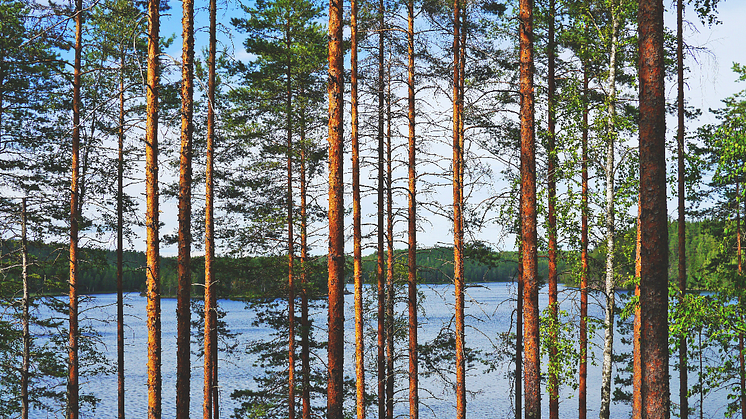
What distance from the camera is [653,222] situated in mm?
5926

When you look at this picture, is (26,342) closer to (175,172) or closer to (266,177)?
(175,172)

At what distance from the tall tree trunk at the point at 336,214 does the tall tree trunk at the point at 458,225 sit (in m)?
3.76

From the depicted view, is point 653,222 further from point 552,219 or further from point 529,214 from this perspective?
point 552,219

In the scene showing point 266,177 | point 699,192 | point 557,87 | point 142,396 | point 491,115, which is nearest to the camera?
point 491,115

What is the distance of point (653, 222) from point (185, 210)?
7267 mm

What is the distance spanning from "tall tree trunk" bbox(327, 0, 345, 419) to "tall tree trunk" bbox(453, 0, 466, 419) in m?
3.76

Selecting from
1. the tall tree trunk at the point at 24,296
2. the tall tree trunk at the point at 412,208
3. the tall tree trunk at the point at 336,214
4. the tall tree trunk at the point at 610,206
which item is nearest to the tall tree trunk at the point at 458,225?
the tall tree trunk at the point at 412,208

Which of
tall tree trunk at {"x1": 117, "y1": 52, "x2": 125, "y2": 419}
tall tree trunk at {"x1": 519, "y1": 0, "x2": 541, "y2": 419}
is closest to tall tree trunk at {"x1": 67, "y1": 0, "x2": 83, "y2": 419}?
tall tree trunk at {"x1": 117, "y1": 52, "x2": 125, "y2": 419}

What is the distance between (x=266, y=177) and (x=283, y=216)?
1.79 m

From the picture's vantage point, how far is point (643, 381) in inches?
238

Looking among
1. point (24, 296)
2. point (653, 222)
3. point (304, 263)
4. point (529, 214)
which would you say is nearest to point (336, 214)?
point (529, 214)

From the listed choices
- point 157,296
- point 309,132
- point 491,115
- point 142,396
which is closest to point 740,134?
point 491,115

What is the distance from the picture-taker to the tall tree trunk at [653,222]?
589 cm

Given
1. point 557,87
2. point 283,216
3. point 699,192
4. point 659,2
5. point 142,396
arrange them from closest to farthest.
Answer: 1. point 659,2
2. point 557,87
3. point 283,216
4. point 699,192
5. point 142,396
